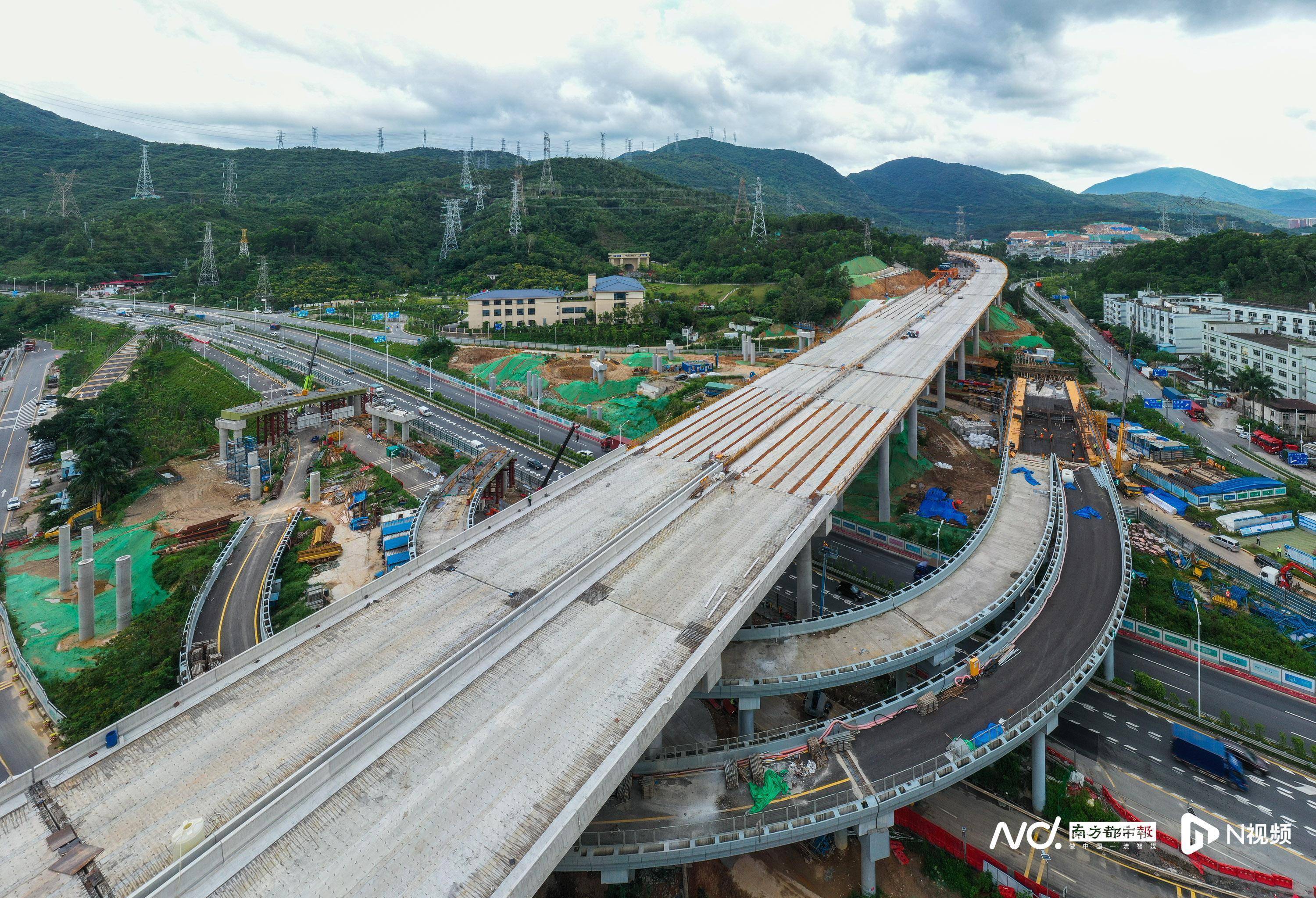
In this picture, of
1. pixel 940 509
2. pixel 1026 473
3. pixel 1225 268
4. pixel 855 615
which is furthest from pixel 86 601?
pixel 1225 268

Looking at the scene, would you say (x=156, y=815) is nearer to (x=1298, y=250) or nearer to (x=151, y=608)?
(x=151, y=608)

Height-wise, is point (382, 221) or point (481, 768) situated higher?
point (382, 221)

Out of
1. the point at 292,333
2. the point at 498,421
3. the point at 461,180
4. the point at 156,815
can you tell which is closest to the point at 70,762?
the point at 156,815

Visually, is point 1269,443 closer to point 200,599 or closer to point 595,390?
point 595,390

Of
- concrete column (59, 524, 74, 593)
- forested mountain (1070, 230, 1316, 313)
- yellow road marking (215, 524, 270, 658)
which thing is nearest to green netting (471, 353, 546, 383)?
yellow road marking (215, 524, 270, 658)

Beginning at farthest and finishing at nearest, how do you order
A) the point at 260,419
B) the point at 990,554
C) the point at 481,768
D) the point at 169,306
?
the point at 169,306 → the point at 260,419 → the point at 990,554 → the point at 481,768

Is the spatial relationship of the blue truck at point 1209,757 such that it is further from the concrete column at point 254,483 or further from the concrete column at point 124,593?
the concrete column at point 254,483
